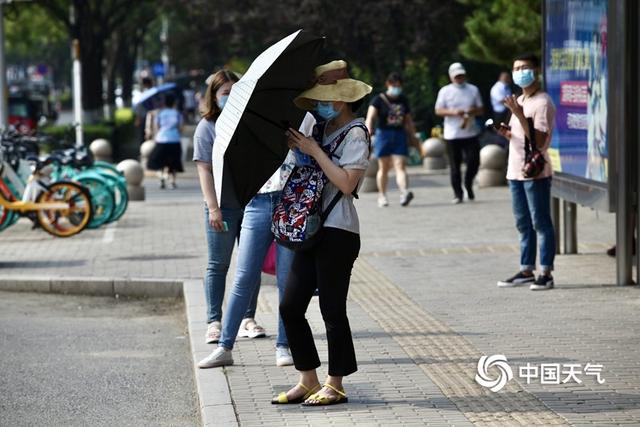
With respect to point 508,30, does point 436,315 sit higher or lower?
lower

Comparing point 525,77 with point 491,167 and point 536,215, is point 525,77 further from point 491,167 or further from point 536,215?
point 491,167

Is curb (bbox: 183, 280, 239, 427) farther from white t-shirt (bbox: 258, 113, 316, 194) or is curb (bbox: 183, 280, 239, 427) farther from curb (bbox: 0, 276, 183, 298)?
curb (bbox: 0, 276, 183, 298)

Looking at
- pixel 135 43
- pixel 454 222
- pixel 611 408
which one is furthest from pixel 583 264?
pixel 135 43

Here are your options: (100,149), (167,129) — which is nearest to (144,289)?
(167,129)

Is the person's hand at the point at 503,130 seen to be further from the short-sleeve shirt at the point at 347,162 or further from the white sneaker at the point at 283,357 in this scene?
the short-sleeve shirt at the point at 347,162

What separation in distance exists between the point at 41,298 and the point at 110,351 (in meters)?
2.76

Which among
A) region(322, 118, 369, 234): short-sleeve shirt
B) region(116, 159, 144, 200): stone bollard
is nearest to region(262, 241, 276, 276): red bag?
region(322, 118, 369, 234): short-sleeve shirt

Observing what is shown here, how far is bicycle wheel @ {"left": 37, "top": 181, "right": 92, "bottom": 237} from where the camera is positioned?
16.0 metres

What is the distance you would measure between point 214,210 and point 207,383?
3.95 ft

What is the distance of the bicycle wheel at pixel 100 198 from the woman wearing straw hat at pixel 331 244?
1002cm

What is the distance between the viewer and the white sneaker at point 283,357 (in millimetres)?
8133

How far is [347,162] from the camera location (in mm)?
6777

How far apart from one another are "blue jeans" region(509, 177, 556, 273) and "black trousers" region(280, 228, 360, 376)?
13.0 feet

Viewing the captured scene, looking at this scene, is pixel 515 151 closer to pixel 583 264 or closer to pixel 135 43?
pixel 583 264
